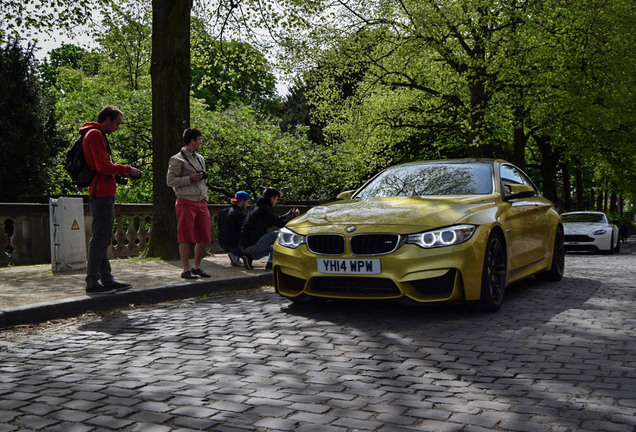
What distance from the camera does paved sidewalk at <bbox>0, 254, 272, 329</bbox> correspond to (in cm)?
679

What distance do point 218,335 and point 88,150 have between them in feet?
9.65

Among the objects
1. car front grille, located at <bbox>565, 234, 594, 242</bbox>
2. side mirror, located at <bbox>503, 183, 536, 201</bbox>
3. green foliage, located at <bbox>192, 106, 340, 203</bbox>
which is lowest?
car front grille, located at <bbox>565, 234, 594, 242</bbox>

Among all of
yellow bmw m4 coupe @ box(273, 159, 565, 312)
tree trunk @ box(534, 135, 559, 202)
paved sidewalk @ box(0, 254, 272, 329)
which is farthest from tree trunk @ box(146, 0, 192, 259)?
tree trunk @ box(534, 135, 559, 202)

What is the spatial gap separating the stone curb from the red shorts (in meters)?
0.66

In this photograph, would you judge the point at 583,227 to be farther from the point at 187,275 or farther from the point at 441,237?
the point at 441,237

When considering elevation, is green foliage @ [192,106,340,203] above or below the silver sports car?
above

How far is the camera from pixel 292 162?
23109 millimetres

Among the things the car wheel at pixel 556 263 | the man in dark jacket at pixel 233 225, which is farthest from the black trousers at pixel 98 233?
the car wheel at pixel 556 263

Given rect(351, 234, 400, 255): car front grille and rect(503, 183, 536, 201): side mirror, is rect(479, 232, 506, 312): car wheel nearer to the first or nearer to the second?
rect(503, 183, 536, 201): side mirror

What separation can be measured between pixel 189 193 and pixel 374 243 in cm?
359

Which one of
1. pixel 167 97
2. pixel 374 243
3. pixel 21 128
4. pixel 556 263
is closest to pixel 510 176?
pixel 556 263

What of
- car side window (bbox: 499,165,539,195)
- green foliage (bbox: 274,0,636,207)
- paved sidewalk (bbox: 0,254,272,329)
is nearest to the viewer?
paved sidewalk (bbox: 0,254,272,329)

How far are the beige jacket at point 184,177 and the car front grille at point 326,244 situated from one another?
292 centimetres

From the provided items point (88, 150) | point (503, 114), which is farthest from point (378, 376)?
point (503, 114)
